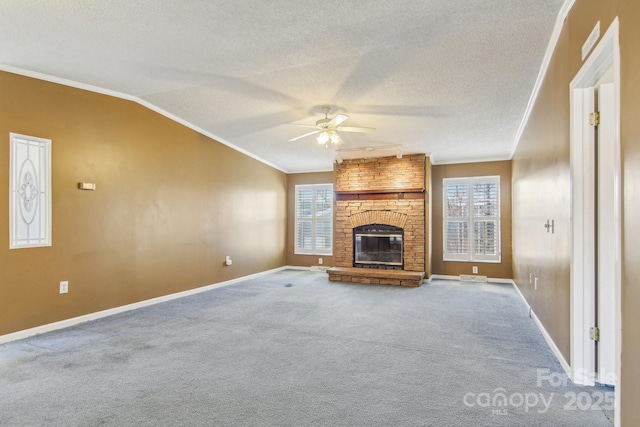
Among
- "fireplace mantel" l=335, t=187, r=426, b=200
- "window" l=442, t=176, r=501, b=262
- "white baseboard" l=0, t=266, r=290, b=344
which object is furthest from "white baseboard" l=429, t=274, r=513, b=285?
"white baseboard" l=0, t=266, r=290, b=344

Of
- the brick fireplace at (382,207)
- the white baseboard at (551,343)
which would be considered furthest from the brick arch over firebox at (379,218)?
the white baseboard at (551,343)

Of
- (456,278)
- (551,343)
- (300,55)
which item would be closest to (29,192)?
(300,55)

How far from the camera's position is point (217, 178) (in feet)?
20.4

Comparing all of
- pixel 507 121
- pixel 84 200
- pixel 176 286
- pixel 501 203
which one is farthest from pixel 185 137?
pixel 501 203

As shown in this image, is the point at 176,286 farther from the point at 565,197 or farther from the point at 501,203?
the point at 501,203

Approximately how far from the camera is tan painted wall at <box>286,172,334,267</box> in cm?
836

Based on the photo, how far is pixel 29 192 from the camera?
363cm

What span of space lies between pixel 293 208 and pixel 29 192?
18.2ft

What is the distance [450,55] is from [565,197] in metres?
1.63

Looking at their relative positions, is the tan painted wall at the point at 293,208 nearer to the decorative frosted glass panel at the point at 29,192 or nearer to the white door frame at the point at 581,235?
the decorative frosted glass panel at the point at 29,192

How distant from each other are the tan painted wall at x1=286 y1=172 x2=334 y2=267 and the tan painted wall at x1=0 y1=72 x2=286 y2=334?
2.06 metres

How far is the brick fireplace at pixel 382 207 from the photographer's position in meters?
6.79

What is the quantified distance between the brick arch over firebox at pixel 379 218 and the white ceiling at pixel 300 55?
219cm

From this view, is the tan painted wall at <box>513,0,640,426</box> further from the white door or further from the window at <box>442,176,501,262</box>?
the window at <box>442,176,501,262</box>
